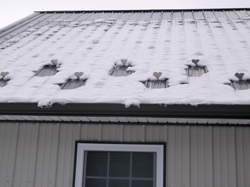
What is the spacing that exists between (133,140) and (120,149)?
202 millimetres

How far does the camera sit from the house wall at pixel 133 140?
153 inches

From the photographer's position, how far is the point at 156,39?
6129mm

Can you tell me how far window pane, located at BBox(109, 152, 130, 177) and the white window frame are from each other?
0.09 m

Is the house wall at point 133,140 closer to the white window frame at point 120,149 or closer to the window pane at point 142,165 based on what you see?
the white window frame at point 120,149

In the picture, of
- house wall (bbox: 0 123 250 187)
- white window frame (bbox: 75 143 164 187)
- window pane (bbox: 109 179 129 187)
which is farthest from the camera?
window pane (bbox: 109 179 129 187)

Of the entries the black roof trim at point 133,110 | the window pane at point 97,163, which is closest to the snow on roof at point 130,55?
the black roof trim at point 133,110

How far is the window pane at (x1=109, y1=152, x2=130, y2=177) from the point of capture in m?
4.12

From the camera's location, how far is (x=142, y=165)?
412cm

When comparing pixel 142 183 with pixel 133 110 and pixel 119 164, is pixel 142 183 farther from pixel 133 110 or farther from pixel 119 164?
pixel 133 110

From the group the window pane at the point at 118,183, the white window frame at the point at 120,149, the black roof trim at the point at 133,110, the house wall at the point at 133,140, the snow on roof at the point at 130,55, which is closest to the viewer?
the black roof trim at the point at 133,110

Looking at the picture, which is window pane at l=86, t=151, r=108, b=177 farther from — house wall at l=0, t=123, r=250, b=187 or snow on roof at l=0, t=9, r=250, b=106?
snow on roof at l=0, t=9, r=250, b=106

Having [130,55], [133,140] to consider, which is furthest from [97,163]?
[130,55]

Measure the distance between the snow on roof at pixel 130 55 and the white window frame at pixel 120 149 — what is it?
2.52 feet

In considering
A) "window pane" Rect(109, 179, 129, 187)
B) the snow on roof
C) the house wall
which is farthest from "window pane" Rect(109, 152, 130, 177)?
the snow on roof
